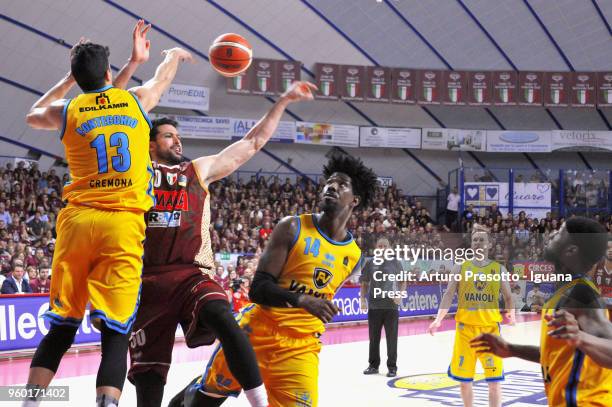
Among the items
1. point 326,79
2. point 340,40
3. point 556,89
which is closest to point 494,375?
point 326,79

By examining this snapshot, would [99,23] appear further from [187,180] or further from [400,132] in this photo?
[187,180]

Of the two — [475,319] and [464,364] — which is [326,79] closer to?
[475,319]

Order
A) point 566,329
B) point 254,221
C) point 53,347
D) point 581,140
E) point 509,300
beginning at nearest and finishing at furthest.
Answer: point 566,329 → point 53,347 → point 509,300 → point 254,221 → point 581,140

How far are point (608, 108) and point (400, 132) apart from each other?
30.1 feet

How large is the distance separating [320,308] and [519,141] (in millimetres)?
27303

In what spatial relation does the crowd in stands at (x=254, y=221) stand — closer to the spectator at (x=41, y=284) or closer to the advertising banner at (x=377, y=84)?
the spectator at (x=41, y=284)

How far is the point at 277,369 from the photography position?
14.6 ft

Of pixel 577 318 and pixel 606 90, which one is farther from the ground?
pixel 606 90

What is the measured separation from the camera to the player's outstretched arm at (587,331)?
2928 millimetres

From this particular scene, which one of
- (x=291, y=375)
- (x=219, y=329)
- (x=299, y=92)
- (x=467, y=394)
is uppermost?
(x=299, y=92)

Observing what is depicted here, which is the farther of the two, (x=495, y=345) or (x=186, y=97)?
(x=186, y=97)

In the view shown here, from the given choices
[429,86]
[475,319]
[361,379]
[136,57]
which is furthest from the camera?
[429,86]

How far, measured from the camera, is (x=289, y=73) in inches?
1054

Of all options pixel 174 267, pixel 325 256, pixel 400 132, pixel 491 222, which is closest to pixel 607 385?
pixel 325 256
